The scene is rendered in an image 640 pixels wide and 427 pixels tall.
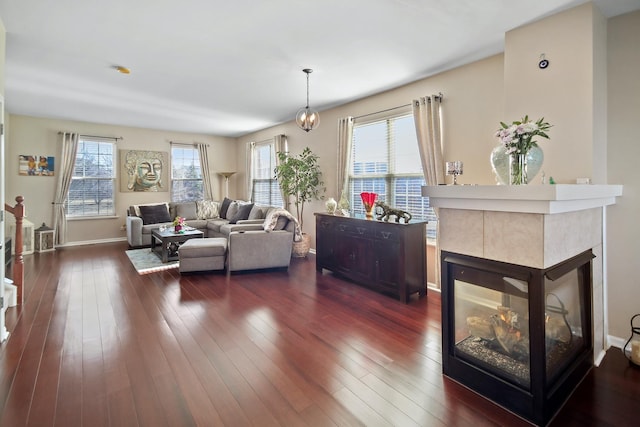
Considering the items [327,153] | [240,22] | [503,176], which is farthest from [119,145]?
[503,176]

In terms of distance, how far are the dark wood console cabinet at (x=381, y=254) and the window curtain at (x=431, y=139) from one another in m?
0.37

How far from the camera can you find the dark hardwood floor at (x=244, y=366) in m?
1.79

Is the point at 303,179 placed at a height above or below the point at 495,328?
above

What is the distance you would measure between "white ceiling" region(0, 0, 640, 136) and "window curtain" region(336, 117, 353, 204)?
0.42m

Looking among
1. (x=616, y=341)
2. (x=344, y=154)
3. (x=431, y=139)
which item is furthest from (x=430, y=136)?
(x=616, y=341)

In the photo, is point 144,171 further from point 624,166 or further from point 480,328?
point 624,166

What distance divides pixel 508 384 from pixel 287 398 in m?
1.31

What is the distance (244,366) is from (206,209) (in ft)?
20.1

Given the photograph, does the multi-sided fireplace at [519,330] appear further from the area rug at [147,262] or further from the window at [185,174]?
the window at [185,174]

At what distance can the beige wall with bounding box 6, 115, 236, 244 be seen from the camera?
6346 mm

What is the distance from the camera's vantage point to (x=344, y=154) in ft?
17.4

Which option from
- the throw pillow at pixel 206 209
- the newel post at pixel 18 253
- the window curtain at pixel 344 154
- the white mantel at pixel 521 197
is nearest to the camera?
the white mantel at pixel 521 197

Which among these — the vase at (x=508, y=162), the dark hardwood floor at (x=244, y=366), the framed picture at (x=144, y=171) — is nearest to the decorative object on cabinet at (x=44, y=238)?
the framed picture at (x=144, y=171)

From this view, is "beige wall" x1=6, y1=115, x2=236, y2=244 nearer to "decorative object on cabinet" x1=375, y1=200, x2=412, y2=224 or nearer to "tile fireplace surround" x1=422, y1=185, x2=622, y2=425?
"decorative object on cabinet" x1=375, y1=200, x2=412, y2=224
